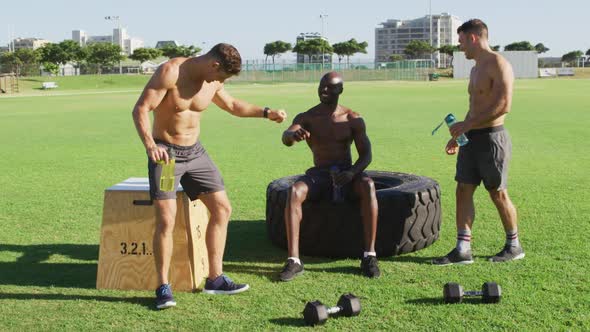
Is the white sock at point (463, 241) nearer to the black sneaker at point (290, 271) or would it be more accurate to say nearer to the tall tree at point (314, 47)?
the black sneaker at point (290, 271)

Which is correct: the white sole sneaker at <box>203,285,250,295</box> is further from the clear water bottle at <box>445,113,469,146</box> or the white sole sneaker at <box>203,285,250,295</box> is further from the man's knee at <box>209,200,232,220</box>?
the clear water bottle at <box>445,113,469,146</box>

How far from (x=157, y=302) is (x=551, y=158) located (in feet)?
32.2

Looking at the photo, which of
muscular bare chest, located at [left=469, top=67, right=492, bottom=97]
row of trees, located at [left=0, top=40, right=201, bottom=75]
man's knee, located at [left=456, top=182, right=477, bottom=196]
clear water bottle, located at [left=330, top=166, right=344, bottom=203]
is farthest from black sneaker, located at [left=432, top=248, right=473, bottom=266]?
row of trees, located at [left=0, top=40, right=201, bottom=75]

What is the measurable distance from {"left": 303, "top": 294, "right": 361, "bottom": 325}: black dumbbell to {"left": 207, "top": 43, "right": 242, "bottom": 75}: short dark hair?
1.71 meters

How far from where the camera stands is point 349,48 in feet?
449

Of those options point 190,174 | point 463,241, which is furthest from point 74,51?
point 190,174

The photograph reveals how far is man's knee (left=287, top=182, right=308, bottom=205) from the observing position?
6219 millimetres

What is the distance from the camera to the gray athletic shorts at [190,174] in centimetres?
536

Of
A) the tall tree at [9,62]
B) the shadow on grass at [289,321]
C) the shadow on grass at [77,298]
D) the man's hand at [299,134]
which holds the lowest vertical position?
the shadow on grass at [289,321]

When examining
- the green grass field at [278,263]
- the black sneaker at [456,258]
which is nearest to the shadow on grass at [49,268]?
the green grass field at [278,263]

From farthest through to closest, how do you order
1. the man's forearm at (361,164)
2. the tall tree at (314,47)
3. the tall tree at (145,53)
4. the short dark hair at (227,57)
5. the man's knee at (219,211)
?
the tall tree at (314,47), the tall tree at (145,53), the man's forearm at (361,164), the man's knee at (219,211), the short dark hair at (227,57)

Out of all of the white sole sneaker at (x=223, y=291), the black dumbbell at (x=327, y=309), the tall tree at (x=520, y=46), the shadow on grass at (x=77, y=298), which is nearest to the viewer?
the black dumbbell at (x=327, y=309)

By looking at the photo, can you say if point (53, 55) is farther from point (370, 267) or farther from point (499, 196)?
point (370, 267)

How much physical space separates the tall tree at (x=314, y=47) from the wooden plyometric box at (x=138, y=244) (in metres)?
130
